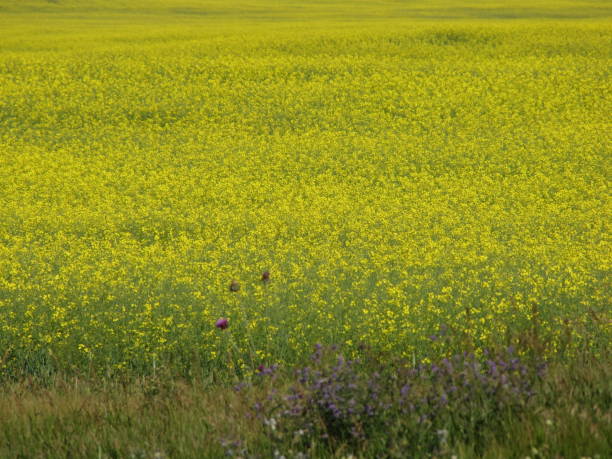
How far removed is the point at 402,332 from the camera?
217 inches

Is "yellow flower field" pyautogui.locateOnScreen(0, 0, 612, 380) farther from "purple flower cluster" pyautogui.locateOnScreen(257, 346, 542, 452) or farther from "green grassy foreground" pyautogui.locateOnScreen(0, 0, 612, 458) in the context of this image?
"purple flower cluster" pyautogui.locateOnScreen(257, 346, 542, 452)

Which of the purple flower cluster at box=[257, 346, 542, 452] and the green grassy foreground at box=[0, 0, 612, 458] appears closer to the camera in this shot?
the purple flower cluster at box=[257, 346, 542, 452]

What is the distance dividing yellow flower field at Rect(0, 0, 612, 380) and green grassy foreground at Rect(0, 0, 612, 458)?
47mm

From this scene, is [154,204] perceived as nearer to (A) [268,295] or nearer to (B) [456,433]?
(A) [268,295]

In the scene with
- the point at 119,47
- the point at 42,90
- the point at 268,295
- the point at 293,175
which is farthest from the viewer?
the point at 119,47

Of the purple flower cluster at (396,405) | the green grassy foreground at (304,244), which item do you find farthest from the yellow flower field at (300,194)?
the purple flower cluster at (396,405)

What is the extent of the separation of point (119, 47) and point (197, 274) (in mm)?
18024

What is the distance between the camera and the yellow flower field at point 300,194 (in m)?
5.58

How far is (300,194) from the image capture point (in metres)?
10.9

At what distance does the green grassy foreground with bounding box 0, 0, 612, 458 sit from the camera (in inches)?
121

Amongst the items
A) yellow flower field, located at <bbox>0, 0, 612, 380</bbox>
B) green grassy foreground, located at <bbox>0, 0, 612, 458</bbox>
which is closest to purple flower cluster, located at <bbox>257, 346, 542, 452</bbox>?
green grassy foreground, located at <bbox>0, 0, 612, 458</bbox>

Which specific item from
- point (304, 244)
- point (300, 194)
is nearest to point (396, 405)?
point (304, 244)

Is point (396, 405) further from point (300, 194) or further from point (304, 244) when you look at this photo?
point (300, 194)

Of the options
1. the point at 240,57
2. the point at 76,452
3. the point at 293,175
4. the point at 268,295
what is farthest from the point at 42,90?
the point at 76,452
